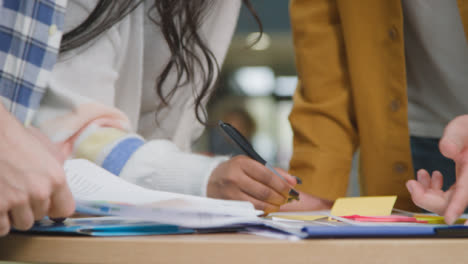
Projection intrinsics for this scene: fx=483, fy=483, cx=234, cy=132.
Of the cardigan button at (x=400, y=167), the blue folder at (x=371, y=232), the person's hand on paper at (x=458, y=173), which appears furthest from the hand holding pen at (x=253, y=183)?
the cardigan button at (x=400, y=167)

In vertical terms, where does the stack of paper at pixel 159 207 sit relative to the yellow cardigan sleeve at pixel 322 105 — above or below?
below

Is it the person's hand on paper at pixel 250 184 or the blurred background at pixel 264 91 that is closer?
the person's hand on paper at pixel 250 184

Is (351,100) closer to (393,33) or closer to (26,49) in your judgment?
(393,33)

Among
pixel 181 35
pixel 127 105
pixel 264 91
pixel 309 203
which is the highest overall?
pixel 264 91

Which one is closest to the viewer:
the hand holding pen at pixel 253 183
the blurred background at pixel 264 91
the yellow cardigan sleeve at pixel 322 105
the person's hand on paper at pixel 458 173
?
the person's hand on paper at pixel 458 173

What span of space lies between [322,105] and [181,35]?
32 cm

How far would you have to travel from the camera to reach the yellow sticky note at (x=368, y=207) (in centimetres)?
55

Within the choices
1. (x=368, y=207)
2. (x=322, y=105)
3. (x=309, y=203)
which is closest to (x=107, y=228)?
(x=368, y=207)

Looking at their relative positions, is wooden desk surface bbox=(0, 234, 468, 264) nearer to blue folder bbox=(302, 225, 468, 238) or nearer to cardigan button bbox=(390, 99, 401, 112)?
blue folder bbox=(302, 225, 468, 238)

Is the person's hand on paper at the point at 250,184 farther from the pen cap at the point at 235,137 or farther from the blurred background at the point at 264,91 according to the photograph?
the blurred background at the point at 264,91

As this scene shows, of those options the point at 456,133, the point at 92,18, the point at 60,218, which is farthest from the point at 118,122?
the point at 456,133

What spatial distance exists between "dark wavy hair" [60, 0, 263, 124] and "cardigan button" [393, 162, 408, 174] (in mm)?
382

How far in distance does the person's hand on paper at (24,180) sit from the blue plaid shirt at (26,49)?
310 mm

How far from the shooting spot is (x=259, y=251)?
1.10ft
